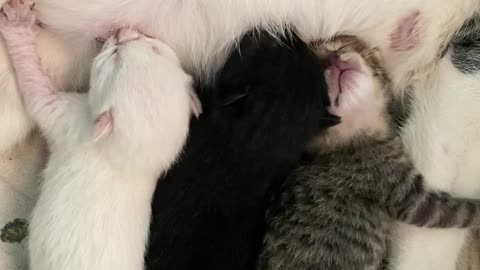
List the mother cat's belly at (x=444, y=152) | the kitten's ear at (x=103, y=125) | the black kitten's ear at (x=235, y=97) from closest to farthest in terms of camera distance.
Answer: the kitten's ear at (x=103, y=125)
the black kitten's ear at (x=235, y=97)
the mother cat's belly at (x=444, y=152)

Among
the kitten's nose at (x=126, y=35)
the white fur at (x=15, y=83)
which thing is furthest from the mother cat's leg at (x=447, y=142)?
the white fur at (x=15, y=83)

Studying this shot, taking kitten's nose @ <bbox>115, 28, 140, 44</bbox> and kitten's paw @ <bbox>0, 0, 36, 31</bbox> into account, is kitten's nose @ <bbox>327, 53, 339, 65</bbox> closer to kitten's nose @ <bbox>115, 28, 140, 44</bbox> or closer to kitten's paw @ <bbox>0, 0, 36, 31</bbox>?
kitten's nose @ <bbox>115, 28, 140, 44</bbox>

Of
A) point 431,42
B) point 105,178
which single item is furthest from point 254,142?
point 431,42

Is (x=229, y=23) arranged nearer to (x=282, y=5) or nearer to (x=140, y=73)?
(x=282, y=5)

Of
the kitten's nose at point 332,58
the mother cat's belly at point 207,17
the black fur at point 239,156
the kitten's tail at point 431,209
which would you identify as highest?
the mother cat's belly at point 207,17

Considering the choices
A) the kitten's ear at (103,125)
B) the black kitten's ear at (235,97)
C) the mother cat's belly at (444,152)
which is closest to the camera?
the kitten's ear at (103,125)

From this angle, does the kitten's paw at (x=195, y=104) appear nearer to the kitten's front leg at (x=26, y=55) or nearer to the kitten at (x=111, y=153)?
the kitten at (x=111, y=153)

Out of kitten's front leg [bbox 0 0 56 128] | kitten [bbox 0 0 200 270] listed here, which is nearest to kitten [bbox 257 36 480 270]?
kitten [bbox 0 0 200 270]

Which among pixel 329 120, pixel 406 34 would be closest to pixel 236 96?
pixel 329 120
